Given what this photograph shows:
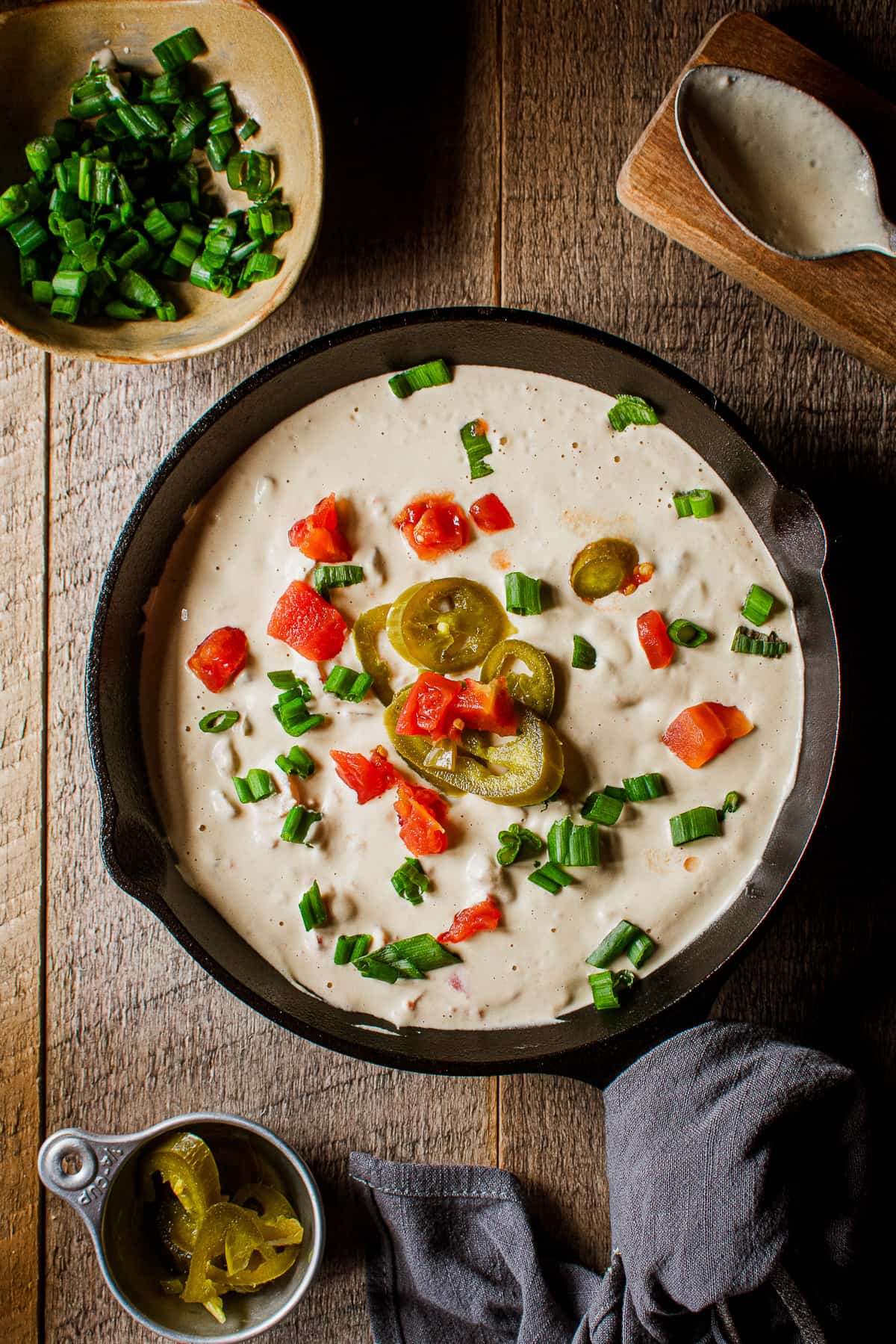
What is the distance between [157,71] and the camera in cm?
223

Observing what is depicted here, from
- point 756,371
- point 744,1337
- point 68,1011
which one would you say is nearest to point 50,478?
point 68,1011

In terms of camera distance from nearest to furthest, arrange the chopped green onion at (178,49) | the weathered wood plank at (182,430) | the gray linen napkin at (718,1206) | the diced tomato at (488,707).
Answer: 1. the gray linen napkin at (718,1206)
2. the diced tomato at (488,707)
3. the chopped green onion at (178,49)
4. the weathered wood plank at (182,430)

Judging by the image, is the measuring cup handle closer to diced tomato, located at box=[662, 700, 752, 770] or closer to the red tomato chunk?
the red tomato chunk

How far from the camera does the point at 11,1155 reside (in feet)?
7.67

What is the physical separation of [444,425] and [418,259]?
39 cm

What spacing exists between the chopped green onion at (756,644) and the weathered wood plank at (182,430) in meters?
0.87

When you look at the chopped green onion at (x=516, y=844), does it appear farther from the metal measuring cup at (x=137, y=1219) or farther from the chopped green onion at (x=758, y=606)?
the metal measuring cup at (x=137, y=1219)

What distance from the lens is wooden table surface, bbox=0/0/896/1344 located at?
7.33ft

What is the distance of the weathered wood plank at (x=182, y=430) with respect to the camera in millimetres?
2268

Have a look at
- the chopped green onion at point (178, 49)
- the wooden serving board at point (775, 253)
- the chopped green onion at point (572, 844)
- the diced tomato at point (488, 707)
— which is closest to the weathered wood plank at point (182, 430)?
the chopped green onion at point (178, 49)

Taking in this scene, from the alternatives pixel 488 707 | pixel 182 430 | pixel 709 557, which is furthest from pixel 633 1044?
pixel 182 430

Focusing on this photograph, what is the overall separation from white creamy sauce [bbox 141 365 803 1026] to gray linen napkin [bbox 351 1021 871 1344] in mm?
251

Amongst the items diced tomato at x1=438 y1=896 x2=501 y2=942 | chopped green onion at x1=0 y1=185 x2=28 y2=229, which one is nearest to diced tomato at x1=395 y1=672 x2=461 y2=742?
diced tomato at x1=438 y1=896 x2=501 y2=942

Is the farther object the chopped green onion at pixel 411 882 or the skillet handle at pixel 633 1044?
the chopped green onion at pixel 411 882
